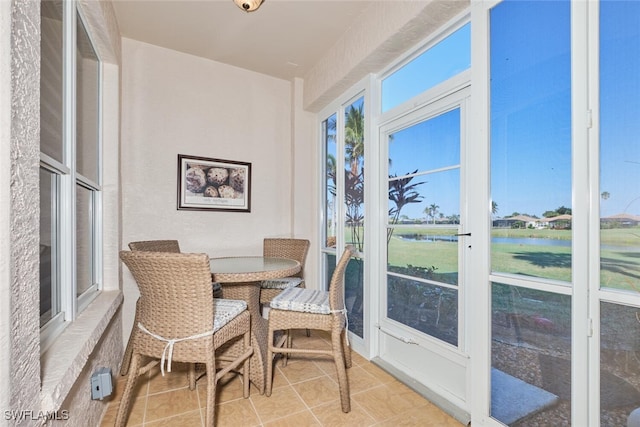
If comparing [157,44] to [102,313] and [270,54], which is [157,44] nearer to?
[270,54]

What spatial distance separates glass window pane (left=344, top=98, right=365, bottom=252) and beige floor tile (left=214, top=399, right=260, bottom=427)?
1.46 metres

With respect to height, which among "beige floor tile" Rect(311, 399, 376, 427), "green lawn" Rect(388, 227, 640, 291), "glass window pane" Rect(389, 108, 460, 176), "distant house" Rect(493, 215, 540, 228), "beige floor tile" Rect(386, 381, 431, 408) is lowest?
"beige floor tile" Rect(386, 381, 431, 408)

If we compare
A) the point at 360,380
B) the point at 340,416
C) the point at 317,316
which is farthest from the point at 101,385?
the point at 360,380

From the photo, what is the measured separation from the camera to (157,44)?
2.70 meters

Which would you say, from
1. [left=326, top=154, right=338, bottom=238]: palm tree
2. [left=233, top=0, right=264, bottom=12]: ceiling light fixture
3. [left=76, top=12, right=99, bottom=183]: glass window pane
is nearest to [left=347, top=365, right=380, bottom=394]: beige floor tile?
[left=326, top=154, right=338, bottom=238]: palm tree

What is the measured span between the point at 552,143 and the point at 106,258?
282cm

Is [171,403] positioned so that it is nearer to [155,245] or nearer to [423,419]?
[155,245]

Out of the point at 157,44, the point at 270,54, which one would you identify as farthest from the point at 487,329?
the point at 157,44

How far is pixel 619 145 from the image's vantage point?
3.65ft

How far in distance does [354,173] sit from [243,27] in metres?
1.52

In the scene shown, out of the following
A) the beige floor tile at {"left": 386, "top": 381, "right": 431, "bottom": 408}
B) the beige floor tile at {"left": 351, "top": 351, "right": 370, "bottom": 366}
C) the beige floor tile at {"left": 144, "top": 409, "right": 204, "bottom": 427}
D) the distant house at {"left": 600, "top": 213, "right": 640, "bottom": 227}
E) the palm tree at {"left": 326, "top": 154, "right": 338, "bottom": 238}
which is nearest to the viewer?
the distant house at {"left": 600, "top": 213, "right": 640, "bottom": 227}

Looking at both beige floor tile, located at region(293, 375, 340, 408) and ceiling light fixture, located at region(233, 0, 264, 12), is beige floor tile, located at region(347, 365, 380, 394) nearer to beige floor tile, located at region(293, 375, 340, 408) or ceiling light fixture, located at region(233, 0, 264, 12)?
beige floor tile, located at region(293, 375, 340, 408)

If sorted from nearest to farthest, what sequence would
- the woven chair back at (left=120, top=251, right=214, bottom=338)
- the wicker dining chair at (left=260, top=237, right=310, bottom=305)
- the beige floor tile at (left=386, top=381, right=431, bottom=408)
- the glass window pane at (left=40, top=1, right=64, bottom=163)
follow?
1. the glass window pane at (left=40, top=1, right=64, bottom=163)
2. the woven chair back at (left=120, top=251, right=214, bottom=338)
3. the beige floor tile at (left=386, top=381, right=431, bottom=408)
4. the wicker dining chair at (left=260, top=237, right=310, bottom=305)

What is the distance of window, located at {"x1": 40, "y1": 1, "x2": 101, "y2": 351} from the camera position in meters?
1.26
